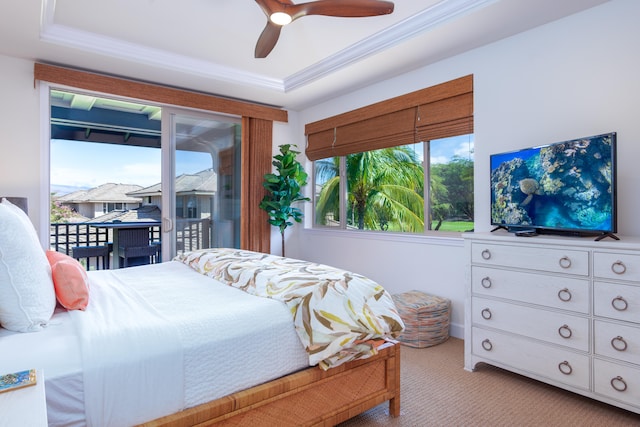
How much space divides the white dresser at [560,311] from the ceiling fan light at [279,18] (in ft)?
6.04

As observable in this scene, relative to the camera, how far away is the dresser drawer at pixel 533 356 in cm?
199

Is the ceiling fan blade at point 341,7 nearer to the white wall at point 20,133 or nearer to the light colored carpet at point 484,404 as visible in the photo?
the light colored carpet at point 484,404

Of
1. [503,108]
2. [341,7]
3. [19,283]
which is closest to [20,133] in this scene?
[19,283]

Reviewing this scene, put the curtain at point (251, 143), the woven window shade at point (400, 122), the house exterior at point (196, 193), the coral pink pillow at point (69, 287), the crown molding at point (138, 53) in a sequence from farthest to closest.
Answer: the house exterior at point (196, 193) → the curtain at point (251, 143) → the woven window shade at point (400, 122) → the crown molding at point (138, 53) → the coral pink pillow at point (69, 287)

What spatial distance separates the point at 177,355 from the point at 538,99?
2838mm

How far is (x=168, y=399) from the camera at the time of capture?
1268mm

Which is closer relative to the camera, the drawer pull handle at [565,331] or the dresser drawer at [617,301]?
the dresser drawer at [617,301]

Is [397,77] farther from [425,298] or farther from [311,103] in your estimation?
[425,298]

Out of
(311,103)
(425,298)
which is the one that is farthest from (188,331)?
(311,103)

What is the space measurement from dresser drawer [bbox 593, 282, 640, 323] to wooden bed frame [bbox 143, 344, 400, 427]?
1089 mm

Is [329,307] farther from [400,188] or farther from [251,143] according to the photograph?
[251,143]

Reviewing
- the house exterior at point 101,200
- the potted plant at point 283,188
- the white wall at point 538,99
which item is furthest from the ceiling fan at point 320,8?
the house exterior at point 101,200

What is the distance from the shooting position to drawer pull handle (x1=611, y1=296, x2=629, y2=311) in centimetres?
182

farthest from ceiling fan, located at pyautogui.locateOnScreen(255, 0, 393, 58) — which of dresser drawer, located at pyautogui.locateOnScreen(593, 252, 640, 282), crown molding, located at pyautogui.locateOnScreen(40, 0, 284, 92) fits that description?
dresser drawer, located at pyautogui.locateOnScreen(593, 252, 640, 282)
